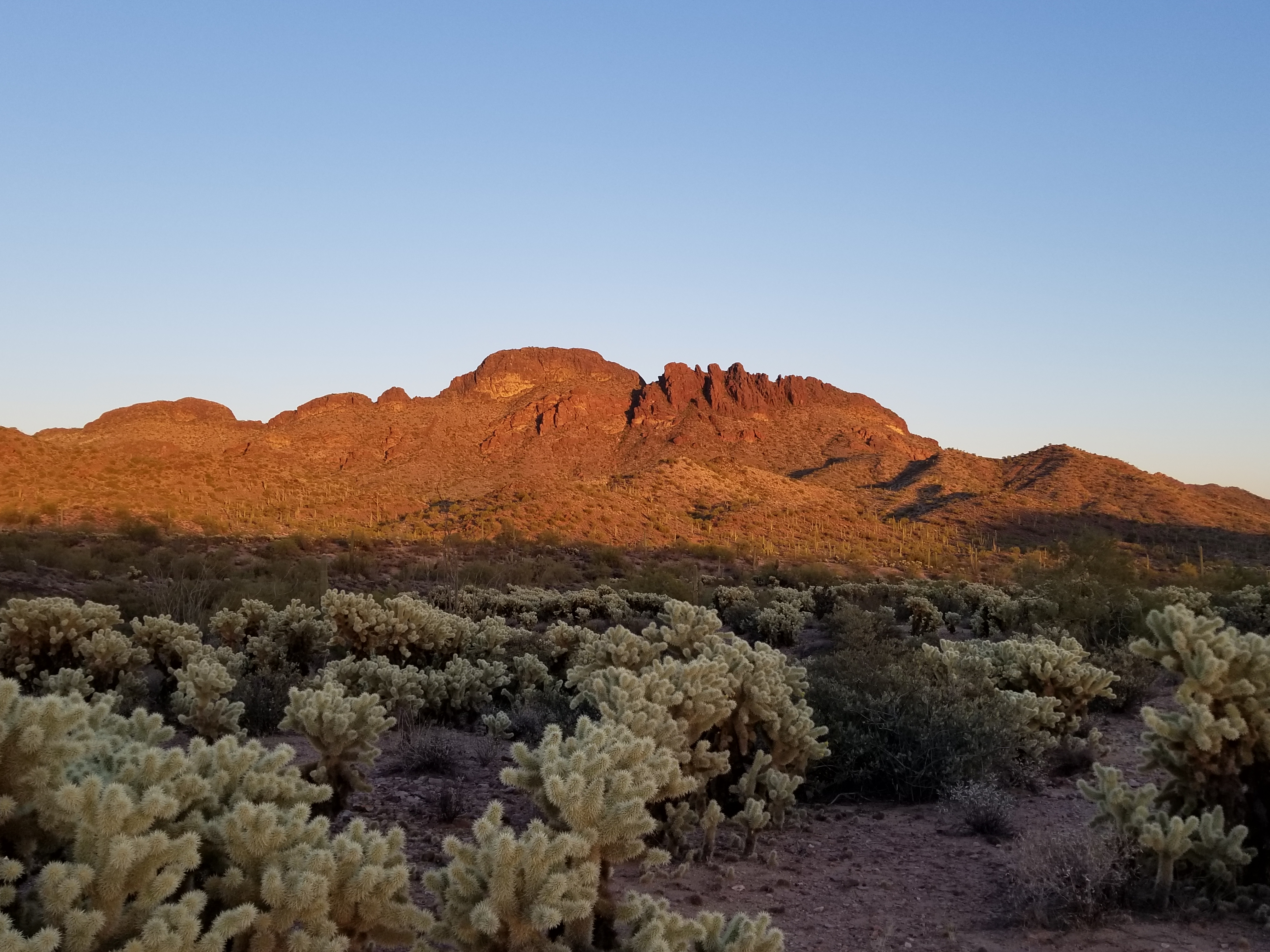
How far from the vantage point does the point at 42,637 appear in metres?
8.68

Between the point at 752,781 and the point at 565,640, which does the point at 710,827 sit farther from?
the point at 565,640

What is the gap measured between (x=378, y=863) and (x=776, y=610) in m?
13.9

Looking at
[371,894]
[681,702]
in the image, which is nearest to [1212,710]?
[681,702]

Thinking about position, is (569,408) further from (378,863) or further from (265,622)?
(378,863)

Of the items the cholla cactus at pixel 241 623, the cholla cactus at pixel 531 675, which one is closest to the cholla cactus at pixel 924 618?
the cholla cactus at pixel 531 675

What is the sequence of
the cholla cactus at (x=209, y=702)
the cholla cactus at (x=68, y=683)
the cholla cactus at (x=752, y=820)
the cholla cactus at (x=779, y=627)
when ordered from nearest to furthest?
the cholla cactus at (x=752, y=820), the cholla cactus at (x=209, y=702), the cholla cactus at (x=68, y=683), the cholla cactus at (x=779, y=627)

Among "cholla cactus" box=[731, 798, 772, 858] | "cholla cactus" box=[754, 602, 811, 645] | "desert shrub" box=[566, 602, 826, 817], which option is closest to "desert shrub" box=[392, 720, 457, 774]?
"desert shrub" box=[566, 602, 826, 817]

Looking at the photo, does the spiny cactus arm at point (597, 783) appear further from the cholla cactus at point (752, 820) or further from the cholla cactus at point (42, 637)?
the cholla cactus at point (42, 637)

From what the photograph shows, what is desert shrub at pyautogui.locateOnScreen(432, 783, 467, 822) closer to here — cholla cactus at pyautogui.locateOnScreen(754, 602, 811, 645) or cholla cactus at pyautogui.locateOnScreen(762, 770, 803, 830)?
cholla cactus at pyautogui.locateOnScreen(762, 770, 803, 830)

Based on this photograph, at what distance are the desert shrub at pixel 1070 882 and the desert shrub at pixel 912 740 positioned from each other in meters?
1.80

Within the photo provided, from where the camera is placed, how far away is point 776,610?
643 inches

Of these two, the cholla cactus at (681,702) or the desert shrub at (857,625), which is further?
the desert shrub at (857,625)


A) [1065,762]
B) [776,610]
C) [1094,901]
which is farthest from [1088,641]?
[1094,901]

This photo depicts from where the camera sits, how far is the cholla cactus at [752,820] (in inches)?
207
